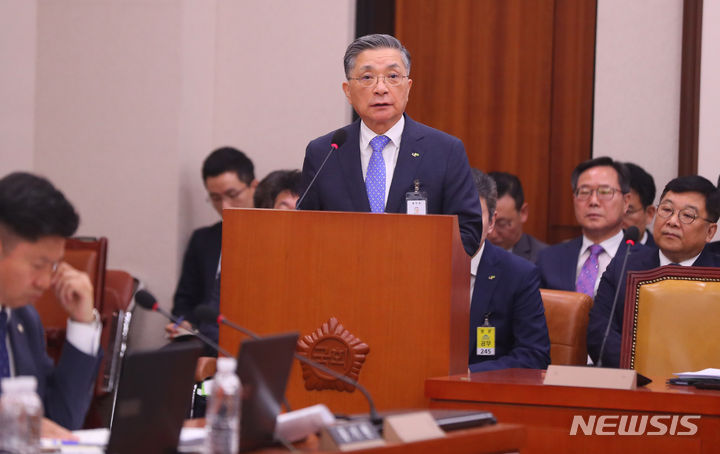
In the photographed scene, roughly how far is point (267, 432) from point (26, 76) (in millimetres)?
3733

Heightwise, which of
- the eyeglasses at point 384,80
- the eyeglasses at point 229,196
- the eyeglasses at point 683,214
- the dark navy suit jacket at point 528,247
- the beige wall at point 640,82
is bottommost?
the dark navy suit jacket at point 528,247

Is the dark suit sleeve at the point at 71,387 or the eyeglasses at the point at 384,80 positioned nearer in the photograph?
the dark suit sleeve at the point at 71,387

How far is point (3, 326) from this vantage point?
1983mm

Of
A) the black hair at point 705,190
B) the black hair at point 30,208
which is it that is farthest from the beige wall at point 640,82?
the black hair at point 30,208

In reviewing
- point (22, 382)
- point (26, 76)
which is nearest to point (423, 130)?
point (22, 382)

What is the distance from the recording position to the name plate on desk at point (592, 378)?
249 centimetres

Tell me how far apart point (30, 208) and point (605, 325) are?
7.66ft

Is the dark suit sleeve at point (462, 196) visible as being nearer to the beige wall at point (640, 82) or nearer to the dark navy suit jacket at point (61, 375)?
the dark navy suit jacket at point (61, 375)

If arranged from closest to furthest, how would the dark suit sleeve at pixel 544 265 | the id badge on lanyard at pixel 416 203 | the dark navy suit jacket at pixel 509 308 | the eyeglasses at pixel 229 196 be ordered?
1. the id badge on lanyard at pixel 416 203
2. the dark navy suit jacket at pixel 509 308
3. the dark suit sleeve at pixel 544 265
4. the eyeglasses at pixel 229 196

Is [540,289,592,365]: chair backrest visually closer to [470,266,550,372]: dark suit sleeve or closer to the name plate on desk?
[470,266,550,372]: dark suit sleeve

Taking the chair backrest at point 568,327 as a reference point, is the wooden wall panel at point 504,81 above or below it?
above

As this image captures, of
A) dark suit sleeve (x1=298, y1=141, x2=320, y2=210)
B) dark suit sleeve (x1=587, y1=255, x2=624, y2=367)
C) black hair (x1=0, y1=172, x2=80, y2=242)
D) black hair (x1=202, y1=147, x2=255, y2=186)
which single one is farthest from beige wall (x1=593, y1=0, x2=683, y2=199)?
black hair (x1=0, y1=172, x2=80, y2=242)

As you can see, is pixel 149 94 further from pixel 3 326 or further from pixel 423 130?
pixel 3 326

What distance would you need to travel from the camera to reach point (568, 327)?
366 centimetres
